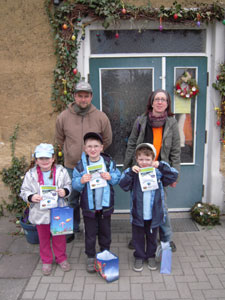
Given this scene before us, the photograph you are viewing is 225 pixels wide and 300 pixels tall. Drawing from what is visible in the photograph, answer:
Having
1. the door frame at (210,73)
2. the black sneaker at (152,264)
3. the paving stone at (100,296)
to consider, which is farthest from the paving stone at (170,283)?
the door frame at (210,73)

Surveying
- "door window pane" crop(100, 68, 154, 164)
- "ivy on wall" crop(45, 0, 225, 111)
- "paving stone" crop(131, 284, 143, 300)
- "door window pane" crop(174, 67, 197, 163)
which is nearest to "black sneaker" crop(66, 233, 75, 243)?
"paving stone" crop(131, 284, 143, 300)

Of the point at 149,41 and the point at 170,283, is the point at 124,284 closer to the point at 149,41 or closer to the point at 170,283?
the point at 170,283

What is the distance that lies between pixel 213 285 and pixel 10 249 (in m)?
2.52

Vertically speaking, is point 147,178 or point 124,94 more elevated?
point 124,94

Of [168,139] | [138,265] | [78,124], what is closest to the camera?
[138,265]

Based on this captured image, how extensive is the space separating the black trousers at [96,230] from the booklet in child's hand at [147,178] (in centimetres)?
58

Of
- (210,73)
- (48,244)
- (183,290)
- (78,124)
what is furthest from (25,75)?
(183,290)

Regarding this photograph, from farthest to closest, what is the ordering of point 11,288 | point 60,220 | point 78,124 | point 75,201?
1. point 75,201
2. point 78,124
3. point 60,220
4. point 11,288

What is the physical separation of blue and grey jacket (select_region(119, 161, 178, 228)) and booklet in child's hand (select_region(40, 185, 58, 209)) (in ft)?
2.37

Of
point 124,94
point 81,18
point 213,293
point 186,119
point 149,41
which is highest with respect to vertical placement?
point 81,18

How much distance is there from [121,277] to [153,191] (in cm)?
101

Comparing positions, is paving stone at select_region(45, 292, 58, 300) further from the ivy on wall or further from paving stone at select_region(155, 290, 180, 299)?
the ivy on wall

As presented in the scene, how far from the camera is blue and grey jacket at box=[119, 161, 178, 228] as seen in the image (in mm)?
3051

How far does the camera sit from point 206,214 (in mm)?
4254
